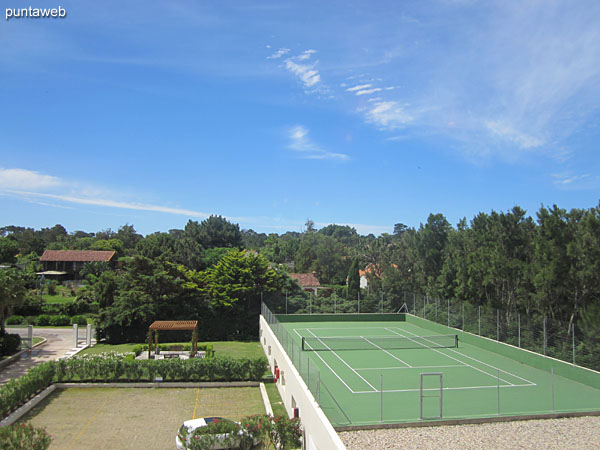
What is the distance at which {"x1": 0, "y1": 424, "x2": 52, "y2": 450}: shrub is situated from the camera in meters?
11.7

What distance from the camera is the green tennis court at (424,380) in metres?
14.8

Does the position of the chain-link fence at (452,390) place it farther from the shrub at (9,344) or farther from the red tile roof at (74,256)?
the red tile roof at (74,256)

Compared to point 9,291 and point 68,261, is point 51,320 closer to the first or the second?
point 9,291

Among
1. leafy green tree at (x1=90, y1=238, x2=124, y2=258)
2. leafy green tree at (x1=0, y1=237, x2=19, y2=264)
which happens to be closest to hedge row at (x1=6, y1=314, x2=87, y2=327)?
leafy green tree at (x1=0, y1=237, x2=19, y2=264)

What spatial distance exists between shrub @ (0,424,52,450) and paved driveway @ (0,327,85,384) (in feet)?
41.9

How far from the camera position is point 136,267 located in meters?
34.2

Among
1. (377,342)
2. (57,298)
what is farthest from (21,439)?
(57,298)

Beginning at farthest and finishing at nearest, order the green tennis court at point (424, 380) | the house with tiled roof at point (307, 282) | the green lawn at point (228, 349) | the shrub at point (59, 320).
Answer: the house with tiled roof at point (307, 282), the shrub at point (59, 320), the green lawn at point (228, 349), the green tennis court at point (424, 380)

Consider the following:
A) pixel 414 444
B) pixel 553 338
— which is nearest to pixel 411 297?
pixel 553 338

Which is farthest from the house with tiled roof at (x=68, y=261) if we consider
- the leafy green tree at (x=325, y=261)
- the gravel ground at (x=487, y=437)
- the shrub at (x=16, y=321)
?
the gravel ground at (x=487, y=437)

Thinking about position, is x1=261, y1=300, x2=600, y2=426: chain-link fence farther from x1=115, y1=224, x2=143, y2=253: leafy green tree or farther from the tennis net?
x1=115, y1=224, x2=143, y2=253: leafy green tree

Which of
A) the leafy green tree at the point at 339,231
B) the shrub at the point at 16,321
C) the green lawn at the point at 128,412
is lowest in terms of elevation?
the green lawn at the point at 128,412

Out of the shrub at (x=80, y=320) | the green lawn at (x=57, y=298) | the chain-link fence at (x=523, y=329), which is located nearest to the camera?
the chain-link fence at (x=523, y=329)

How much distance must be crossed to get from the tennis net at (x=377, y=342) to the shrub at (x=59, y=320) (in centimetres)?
2282
